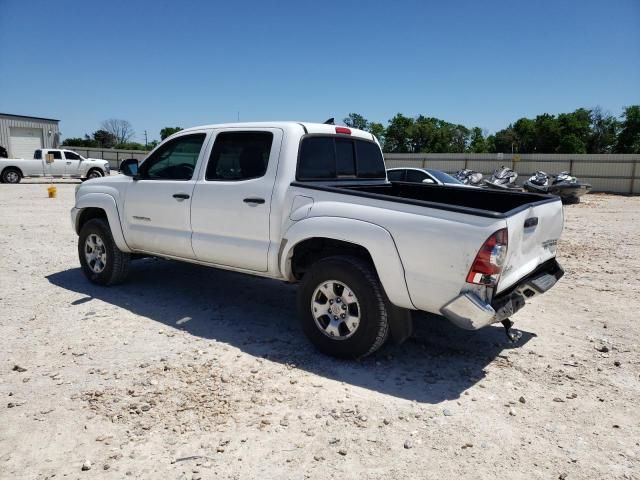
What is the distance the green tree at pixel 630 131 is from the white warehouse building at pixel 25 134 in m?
55.6

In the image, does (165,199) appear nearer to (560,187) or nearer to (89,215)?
(89,215)

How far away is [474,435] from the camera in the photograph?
3057mm

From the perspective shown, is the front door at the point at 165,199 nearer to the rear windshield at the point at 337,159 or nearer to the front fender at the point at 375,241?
the rear windshield at the point at 337,159

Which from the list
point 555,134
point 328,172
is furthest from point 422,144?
point 328,172

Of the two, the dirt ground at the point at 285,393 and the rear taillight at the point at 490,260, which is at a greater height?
the rear taillight at the point at 490,260


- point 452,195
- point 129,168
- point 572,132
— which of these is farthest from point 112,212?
point 572,132

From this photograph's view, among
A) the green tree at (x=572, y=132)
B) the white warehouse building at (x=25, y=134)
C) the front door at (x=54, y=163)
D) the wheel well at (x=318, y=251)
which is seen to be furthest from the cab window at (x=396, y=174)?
the green tree at (x=572, y=132)

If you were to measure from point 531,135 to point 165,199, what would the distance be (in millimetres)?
67855

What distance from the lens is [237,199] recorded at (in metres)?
4.62

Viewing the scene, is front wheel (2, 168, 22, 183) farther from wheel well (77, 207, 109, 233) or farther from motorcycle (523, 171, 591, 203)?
motorcycle (523, 171, 591, 203)

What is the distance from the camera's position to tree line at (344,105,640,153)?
5422cm

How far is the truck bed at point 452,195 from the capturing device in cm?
413

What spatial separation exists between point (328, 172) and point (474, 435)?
2.79m

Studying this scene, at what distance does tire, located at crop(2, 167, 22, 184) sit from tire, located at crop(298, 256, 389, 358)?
81.4 ft
